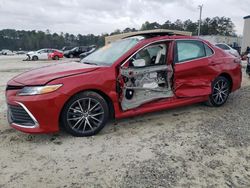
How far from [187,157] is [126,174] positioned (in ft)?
2.91

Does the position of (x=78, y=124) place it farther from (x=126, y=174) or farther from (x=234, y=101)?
(x=234, y=101)

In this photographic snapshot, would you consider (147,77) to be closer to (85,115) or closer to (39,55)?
(85,115)

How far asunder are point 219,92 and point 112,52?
2.45 m

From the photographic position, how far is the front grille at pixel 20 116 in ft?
12.3

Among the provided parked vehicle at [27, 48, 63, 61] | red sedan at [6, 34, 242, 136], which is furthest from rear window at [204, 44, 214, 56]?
parked vehicle at [27, 48, 63, 61]

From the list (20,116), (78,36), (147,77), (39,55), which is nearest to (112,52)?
(147,77)

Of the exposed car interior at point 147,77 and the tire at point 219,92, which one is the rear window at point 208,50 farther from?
the exposed car interior at point 147,77

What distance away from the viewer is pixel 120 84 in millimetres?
4250

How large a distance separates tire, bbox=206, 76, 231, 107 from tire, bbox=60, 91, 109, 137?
2488mm

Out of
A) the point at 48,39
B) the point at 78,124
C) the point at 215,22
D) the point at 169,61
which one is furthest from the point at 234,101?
the point at 48,39

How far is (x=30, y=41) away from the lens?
9381cm

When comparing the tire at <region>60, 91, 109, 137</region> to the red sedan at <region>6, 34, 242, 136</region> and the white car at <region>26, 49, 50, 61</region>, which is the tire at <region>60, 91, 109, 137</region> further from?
the white car at <region>26, 49, 50, 61</region>

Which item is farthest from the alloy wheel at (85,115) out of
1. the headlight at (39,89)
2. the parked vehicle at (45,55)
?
the parked vehicle at (45,55)

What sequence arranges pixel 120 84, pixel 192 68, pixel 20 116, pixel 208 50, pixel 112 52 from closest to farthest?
pixel 20 116 → pixel 120 84 → pixel 112 52 → pixel 192 68 → pixel 208 50
